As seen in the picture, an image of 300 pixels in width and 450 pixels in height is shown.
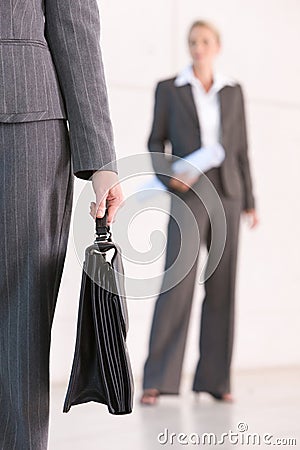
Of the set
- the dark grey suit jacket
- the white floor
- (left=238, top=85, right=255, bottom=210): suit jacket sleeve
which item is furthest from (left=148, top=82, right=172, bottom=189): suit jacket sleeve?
the white floor

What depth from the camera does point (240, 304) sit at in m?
5.05

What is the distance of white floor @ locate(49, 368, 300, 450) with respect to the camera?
305cm

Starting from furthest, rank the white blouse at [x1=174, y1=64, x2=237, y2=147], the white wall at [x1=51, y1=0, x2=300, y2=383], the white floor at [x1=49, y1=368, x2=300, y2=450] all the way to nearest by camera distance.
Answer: the white wall at [x1=51, y1=0, x2=300, y2=383] → the white blouse at [x1=174, y1=64, x2=237, y2=147] → the white floor at [x1=49, y1=368, x2=300, y2=450]

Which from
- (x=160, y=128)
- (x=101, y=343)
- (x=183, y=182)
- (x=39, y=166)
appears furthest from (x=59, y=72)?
(x=160, y=128)

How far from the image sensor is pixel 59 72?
1661mm

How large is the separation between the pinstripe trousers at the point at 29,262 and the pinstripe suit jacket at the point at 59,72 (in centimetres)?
3

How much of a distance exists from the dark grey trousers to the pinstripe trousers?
91.1 inches

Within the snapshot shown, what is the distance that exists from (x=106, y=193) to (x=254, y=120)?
3.48m

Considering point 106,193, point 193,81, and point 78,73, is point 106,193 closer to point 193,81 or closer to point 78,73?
point 78,73

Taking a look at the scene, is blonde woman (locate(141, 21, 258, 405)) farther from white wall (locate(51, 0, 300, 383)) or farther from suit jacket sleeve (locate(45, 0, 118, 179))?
suit jacket sleeve (locate(45, 0, 118, 179))

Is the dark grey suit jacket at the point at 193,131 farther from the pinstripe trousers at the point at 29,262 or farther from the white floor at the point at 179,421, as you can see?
the pinstripe trousers at the point at 29,262

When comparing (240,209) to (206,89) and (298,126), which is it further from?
(298,126)

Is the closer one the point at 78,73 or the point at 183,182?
the point at 78,73

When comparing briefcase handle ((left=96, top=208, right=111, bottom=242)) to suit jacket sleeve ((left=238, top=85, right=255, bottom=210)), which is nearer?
briefcase handle ((left=96, top=208, right=111, bottom=242))
